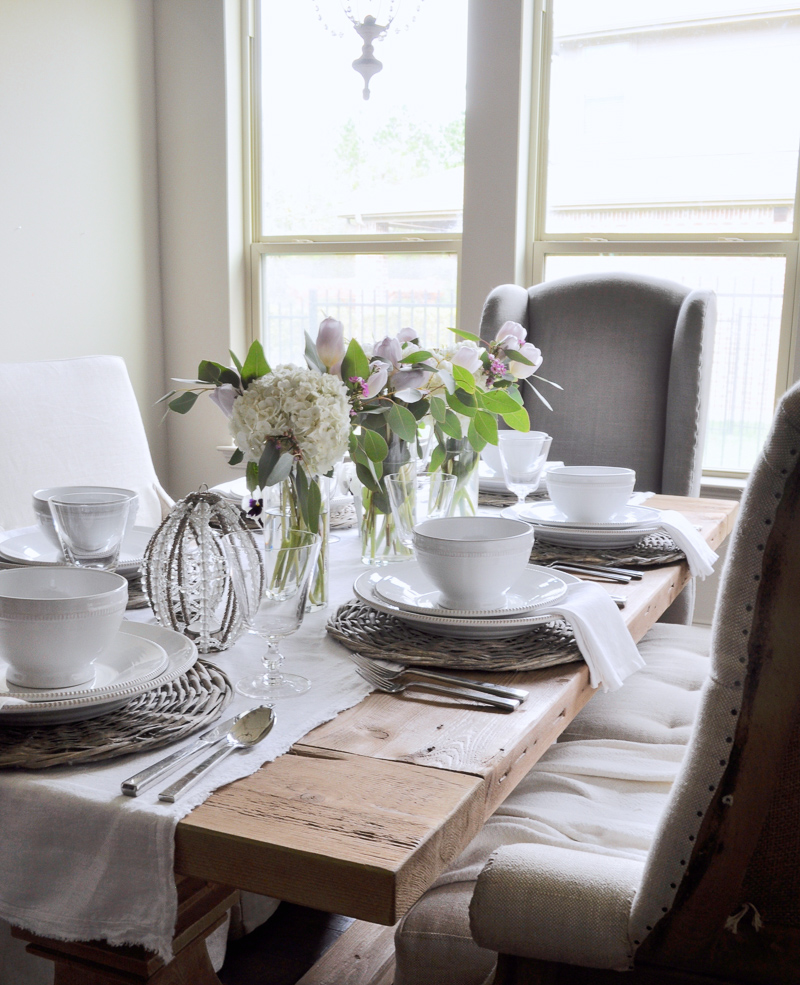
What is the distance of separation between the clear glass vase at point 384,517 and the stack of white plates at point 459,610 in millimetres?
160

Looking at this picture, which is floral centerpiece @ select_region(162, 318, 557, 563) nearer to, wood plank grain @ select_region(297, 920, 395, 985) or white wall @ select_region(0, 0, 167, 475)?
wood plank grain @ select_region(297, 920, 395, 985)

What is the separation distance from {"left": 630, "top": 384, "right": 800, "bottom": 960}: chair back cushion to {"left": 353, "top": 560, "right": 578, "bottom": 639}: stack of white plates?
1.29 ft

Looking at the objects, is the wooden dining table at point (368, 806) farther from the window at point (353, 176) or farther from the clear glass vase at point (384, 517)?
the window at point (353, 176)

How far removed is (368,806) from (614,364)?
6.59 ft

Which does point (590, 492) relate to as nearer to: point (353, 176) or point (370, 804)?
point (370, 804)

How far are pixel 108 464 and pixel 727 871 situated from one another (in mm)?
1777

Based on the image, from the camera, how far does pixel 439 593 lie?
1.16 meters

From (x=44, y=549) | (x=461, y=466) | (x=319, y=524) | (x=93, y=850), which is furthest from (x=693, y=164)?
(x=93, y=850)

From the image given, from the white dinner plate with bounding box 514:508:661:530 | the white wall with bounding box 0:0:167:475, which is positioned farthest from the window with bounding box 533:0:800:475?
the white dinner plate with bounding box 514:508:661:530

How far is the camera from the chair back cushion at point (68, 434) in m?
1.97

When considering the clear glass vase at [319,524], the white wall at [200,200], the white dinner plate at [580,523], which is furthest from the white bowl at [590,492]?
the white wall at [200,200]

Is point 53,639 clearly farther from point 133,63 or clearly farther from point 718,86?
point 133,63

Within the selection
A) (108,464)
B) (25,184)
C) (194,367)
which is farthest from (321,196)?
(108,464)

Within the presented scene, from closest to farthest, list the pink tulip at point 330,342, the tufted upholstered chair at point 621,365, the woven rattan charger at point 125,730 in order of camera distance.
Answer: the woven rattan charger at point 125,730 → the pink tulip at point 330,342 → the tufted upholstered chair at point 621,365
